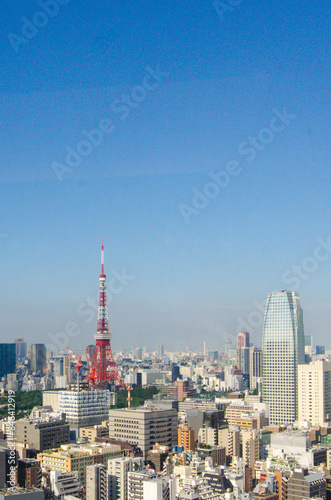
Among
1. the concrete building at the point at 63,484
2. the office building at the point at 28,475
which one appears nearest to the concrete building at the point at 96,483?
the concrete building at the point at 63,484

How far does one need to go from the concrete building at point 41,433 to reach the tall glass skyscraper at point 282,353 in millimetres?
7261

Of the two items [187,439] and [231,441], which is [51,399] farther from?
[231,441]

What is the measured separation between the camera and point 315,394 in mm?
16688

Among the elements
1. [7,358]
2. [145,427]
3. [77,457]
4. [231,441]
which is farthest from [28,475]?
[7,358]

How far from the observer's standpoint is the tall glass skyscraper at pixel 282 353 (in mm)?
17359

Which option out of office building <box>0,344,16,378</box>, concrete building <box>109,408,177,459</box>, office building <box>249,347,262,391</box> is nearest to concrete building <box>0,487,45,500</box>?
concrete building <box>109,408,177,459</box>

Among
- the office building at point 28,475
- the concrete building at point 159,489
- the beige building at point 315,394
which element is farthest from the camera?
the beige building at point 315,394

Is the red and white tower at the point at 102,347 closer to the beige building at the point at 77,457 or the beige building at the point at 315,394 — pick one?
the beige building at the point at 315,394

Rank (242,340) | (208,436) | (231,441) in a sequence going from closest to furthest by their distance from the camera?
(231,441), (208,436), (242,340)

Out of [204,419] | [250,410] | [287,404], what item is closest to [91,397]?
[204,419]

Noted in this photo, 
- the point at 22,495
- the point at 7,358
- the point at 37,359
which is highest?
the point at 7,358

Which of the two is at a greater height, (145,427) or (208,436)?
→ (145,427)

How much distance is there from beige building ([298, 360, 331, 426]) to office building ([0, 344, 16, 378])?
9518 mm

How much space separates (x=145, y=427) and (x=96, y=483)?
3319 millimetres
